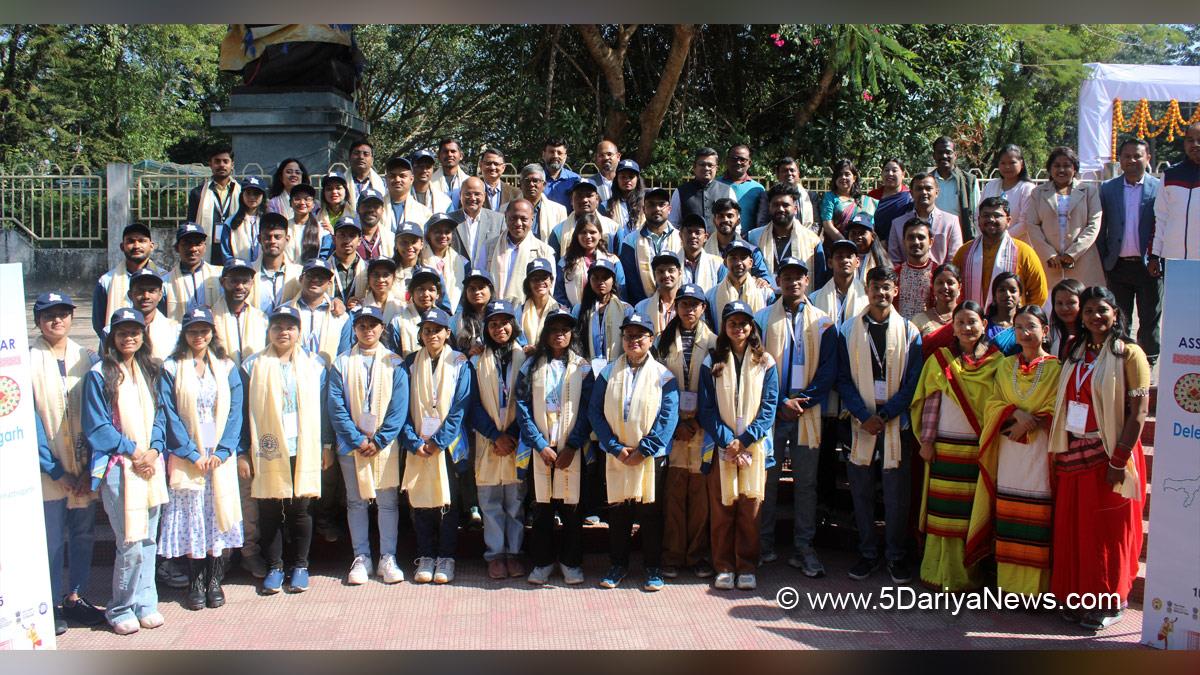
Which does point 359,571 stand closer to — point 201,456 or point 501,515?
point 501,515

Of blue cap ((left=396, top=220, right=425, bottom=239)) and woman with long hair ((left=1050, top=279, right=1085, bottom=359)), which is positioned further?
blue cap ((left=396, top=220, right=425, bottom=239))

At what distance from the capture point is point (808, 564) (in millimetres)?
5914

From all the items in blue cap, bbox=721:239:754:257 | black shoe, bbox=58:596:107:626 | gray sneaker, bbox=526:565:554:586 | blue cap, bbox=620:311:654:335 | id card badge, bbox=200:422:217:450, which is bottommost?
black shoe, bbox=58:596:107:626

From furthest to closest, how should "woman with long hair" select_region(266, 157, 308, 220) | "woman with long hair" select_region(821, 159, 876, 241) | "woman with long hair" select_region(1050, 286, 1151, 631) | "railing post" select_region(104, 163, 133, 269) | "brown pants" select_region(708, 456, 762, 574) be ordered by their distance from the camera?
"railing post" select_region(104, 163, 133, 269)
"woman with long hair" select_region(821, 159, 876, 241)
"woman with long hair" select_region(266, 157, 308, 220)
"brown pants" select_region(708, 456, 762, 574)
"woman with long hair" select_region(1050, 286, 1151, 631)

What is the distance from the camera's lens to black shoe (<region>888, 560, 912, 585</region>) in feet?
18.9

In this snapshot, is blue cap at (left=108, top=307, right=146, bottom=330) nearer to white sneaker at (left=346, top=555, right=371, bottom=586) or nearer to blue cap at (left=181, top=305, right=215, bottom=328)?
blue cap at (left=181, top=305, right=215, bottom=328)

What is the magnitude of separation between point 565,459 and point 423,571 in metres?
1.07

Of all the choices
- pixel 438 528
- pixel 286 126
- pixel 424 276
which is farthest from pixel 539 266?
pixel 286 126

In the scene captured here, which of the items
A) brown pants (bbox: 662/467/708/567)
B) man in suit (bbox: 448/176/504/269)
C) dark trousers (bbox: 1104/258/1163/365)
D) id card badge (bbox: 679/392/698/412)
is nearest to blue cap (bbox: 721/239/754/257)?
id card badge (bbox: 679/392/698/412)

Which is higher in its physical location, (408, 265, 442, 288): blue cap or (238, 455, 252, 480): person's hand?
(408, 265, 442, 288): blue cap

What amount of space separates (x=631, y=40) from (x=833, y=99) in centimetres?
259

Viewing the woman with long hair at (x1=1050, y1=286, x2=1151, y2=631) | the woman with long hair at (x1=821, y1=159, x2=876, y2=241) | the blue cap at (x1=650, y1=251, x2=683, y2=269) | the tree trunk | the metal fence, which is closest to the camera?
the woman with long hair at (x1=1050, y1=286, x2=1151, y2=631)

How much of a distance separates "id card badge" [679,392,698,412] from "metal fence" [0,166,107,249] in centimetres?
696

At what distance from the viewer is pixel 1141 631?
16.6ft
